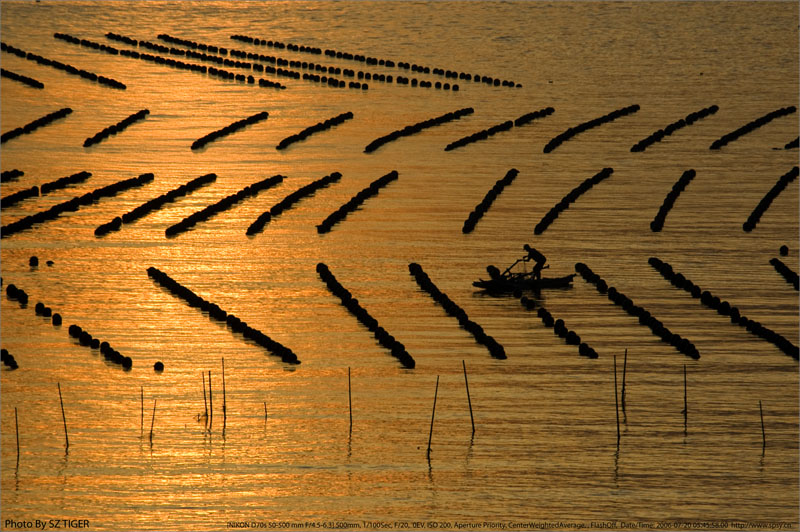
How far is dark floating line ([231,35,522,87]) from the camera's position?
77.0m

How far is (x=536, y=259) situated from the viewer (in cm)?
4534

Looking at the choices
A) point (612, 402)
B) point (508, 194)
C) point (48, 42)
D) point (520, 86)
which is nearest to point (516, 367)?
point (612, 402)

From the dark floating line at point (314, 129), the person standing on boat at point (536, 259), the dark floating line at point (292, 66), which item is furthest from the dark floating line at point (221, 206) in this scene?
the dark floating line at point (292, 66)

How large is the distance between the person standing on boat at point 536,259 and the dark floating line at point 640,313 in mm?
1167

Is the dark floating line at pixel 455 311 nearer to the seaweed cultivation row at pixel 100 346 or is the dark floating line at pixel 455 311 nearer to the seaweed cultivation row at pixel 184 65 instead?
the seaweed cultivation row at pixel 100 346

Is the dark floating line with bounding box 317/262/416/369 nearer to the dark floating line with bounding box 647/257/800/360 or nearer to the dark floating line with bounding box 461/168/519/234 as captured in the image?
the dark floating line with bounding box 461/168/519/234

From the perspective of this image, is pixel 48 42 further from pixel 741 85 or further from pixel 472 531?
pixel 472 531

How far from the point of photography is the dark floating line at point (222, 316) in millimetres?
38812

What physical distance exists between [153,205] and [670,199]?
58.4ft

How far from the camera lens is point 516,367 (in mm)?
38031

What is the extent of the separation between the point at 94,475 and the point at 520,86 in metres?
48.2

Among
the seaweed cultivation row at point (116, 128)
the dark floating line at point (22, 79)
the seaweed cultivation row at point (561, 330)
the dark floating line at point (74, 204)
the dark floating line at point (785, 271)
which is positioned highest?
the dark floating line at point (22, 79)

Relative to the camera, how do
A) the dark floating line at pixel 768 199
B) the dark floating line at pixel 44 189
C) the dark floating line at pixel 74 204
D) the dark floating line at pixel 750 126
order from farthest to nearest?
the dark floating line at pixel 750 126, the dark floating line at pixel 44 189, the dark floating line at pixel 768 199, the dark floating line at pixel 74 204

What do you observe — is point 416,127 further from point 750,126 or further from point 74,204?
point 74,204
